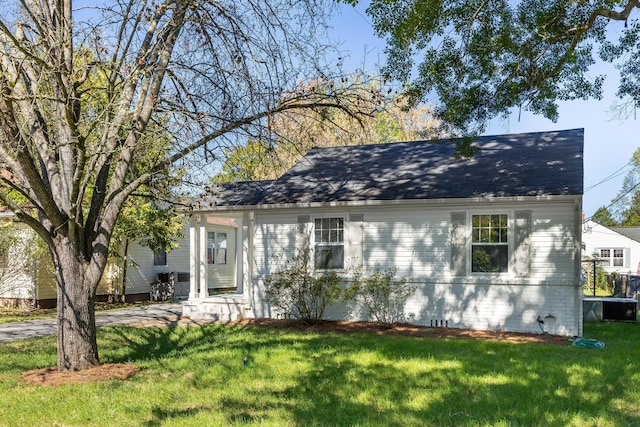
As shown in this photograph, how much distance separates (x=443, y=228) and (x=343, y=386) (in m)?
6.12

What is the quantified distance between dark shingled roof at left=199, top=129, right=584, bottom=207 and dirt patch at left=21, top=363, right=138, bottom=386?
14.3ft

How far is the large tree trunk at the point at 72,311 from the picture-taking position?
7207 mm

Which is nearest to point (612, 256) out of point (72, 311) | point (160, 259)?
point (160, 259)

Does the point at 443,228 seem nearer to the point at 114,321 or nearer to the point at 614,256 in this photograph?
the point at 114,321

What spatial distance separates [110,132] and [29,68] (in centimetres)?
144

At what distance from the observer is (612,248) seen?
34.1 m

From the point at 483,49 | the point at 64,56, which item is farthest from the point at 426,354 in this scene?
the point at 64,56

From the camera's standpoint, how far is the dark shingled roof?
37.0ft

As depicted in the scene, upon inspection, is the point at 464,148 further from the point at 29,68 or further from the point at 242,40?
the point at 29,68

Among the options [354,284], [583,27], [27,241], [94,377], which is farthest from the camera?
[27,241]

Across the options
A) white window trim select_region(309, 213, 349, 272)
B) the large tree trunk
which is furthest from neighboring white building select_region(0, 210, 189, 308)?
white window trim select_region(309, 213, 349, 272)

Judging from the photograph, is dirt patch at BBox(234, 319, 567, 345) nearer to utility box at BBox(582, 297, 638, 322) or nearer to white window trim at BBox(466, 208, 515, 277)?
white window trim at BBox(466, 208, 515, 277)

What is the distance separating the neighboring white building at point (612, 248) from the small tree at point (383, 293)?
26.5 meters

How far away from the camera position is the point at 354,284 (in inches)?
472
